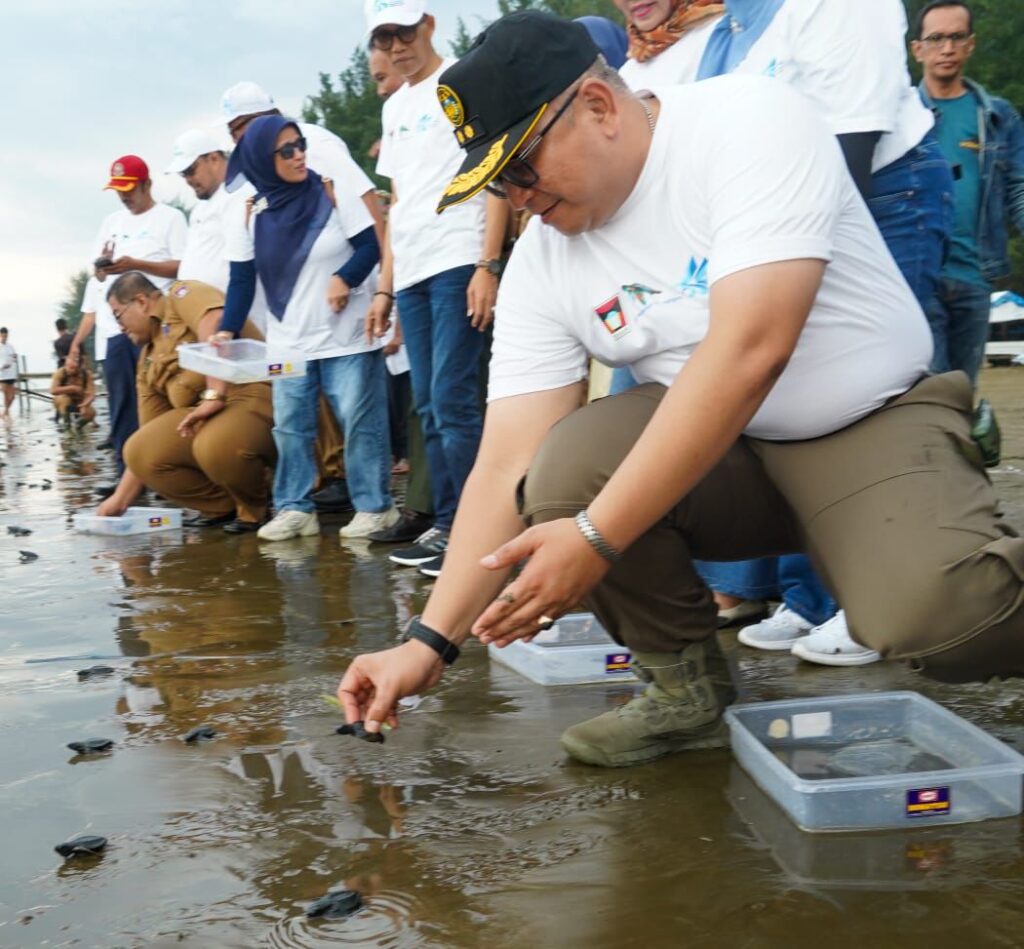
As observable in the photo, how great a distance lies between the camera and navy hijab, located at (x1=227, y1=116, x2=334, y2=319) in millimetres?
5773

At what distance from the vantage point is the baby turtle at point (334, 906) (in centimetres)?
194

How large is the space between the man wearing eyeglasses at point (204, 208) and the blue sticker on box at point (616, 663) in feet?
13.9

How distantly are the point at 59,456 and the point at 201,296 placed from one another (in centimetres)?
639

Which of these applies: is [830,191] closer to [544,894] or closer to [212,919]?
[544,894]

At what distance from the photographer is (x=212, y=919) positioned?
1956 mm

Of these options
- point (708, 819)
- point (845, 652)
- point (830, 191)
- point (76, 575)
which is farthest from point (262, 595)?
point (830, 191)

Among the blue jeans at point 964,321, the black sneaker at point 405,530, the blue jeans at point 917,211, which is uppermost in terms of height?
the blue jeans at point 917,211

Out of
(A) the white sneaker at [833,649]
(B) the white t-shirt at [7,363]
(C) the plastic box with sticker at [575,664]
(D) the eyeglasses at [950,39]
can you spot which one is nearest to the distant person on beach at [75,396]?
(B) the white t-shirt at [7,363]

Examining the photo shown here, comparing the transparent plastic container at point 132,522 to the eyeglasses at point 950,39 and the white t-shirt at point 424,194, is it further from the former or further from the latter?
the eyeglasses at point 950,39

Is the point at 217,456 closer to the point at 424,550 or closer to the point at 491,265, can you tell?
the point at 424,550

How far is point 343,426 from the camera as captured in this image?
5957mm

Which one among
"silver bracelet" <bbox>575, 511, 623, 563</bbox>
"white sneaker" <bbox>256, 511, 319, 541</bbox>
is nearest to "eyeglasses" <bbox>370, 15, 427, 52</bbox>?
"white sneaker" <bbox>256, 511, 319, 541</bbox>

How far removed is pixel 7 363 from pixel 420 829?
21346 millimetres

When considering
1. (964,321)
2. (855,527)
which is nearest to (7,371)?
(964,321)
